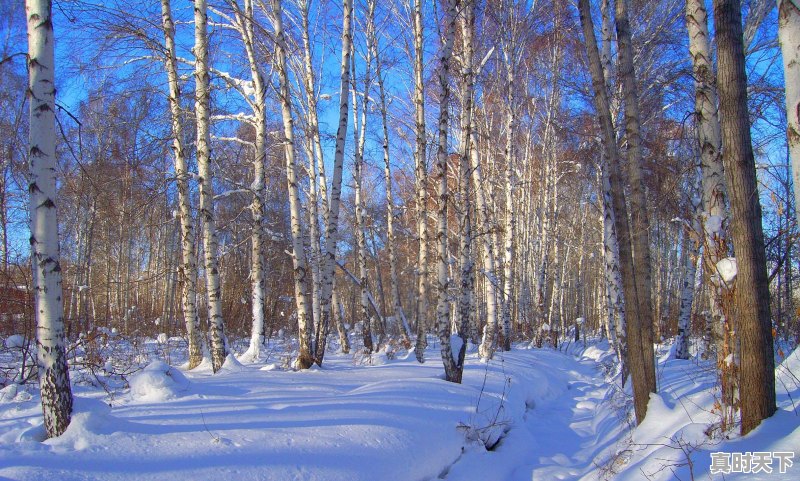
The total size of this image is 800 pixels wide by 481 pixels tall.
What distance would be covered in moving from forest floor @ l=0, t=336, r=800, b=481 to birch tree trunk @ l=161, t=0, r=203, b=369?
165 cm

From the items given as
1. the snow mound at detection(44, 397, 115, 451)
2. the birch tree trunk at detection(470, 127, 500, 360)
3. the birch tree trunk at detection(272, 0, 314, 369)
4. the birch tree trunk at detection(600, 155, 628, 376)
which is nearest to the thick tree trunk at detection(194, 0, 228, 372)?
the birch tree trunk at detection(272, 0, 314, 369)

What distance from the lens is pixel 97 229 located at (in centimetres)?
2072

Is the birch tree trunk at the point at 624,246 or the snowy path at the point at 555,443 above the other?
the birch tree trunk at the point at 624,246

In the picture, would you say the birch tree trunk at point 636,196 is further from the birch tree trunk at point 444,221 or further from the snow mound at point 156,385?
the snow mound at point 156,385

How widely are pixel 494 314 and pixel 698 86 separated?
810 centimetres

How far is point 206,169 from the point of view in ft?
24.9

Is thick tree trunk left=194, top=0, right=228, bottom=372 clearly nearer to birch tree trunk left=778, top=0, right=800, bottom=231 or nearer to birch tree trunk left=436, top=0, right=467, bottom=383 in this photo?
birch tree trunk left=436, top=0, right=467, bottom=383

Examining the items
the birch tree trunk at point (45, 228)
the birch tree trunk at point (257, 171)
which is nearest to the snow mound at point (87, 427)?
the birch tree trunk at point (45, 228)

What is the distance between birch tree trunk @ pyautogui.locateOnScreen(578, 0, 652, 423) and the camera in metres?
5.32

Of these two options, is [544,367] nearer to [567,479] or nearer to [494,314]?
[494,314]

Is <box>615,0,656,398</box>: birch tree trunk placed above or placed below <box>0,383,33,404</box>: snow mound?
above

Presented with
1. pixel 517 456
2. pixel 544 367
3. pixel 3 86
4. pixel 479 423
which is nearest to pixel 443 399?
pixel 479 423

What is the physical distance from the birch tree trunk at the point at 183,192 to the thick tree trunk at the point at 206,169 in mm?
472

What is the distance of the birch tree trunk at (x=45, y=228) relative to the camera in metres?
3.41
